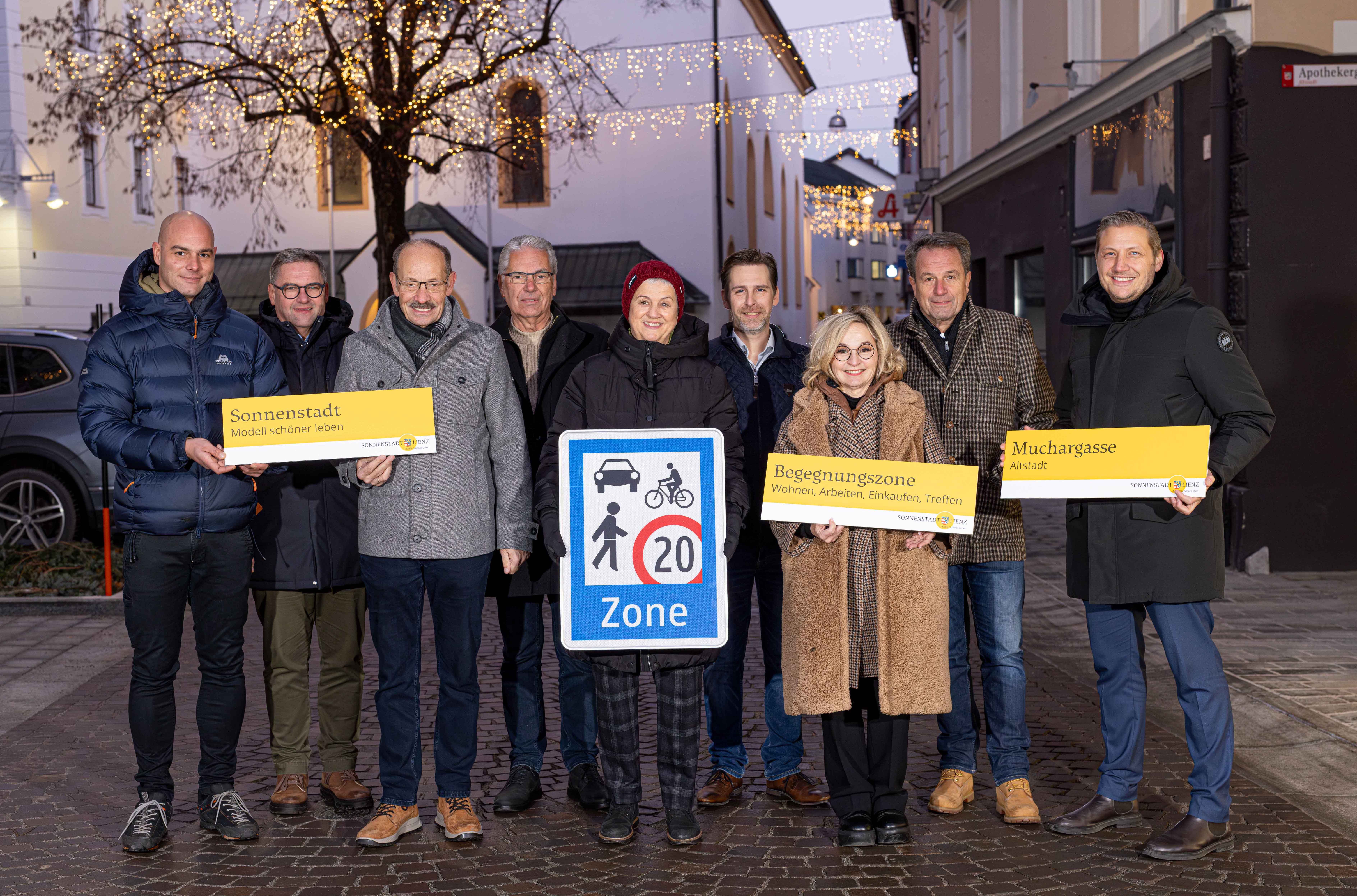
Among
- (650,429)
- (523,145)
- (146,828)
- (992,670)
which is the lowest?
(146,828)

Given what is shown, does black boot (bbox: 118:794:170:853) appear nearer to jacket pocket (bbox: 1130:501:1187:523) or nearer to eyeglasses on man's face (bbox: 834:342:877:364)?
eyeglasses on man's face (bbox: 834:342:877:364)

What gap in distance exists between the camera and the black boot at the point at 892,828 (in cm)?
495

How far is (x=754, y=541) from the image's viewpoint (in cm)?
554

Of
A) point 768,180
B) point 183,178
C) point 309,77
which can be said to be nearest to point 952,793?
point 309,77

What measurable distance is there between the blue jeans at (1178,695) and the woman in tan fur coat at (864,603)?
682mm

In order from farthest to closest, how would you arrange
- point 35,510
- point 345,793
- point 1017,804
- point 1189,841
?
1. point 35,510
2. point 345,793
3. point 1017,804
4. point 1189,841

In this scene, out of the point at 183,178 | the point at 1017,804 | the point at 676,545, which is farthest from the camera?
the point at 183,178

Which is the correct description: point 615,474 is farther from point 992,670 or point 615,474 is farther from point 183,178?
point 183,178

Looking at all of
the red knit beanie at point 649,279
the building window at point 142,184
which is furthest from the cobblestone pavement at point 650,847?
the building window at point 142,184

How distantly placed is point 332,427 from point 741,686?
6.58 feet

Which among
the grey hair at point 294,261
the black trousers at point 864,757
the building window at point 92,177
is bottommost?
the black trousers at point 864,757

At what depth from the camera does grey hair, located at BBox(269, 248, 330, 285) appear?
5.58 metres

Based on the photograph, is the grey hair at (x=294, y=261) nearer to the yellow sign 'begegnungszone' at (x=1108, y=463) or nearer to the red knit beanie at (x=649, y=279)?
the red knit beanie at (x=649, y=279)

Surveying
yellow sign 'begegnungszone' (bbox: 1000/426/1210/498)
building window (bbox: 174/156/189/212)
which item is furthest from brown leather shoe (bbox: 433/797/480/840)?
building window (bbox: 174/156/189/212)
